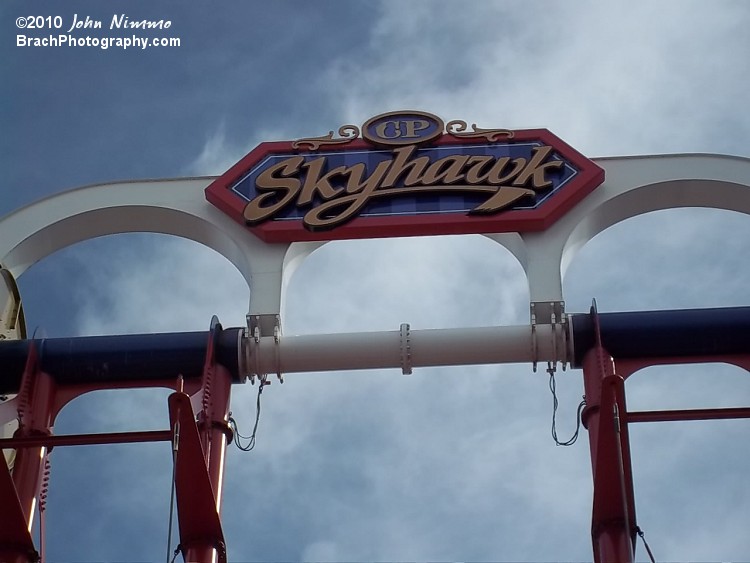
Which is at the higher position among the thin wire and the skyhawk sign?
the skyhawk sign

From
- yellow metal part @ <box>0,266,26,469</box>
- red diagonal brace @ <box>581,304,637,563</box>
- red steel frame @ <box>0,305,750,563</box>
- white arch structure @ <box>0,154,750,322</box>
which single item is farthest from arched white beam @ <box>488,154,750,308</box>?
Result: yellow metal part @ <box>0,266,26,469</box>

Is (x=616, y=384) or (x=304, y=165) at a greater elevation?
(x=304, y=165)

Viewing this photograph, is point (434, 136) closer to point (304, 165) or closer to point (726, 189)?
point (304, 165)

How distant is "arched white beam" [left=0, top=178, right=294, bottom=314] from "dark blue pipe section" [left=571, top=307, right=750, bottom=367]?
3589 millimetres

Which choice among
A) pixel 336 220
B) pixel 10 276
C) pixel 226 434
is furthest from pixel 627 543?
pixel 10 276

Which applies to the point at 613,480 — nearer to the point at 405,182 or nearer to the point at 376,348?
the point at 376,348

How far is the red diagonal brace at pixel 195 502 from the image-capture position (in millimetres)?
13906

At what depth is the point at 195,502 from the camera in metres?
14.2

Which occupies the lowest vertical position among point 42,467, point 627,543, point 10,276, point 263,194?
point 627,543

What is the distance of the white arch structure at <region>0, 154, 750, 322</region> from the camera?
16.8 m

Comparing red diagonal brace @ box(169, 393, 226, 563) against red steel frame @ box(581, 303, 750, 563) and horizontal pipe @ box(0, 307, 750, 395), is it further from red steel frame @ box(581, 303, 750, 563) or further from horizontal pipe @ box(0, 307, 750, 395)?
red steel frame @ box(581, 303, 750, 563)

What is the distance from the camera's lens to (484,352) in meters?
15.8

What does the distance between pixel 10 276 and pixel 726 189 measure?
26.6ft

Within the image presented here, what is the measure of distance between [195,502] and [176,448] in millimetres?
677
